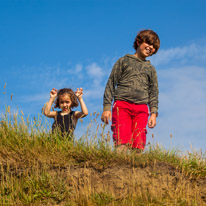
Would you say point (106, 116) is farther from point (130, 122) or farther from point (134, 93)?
point (134, 93)

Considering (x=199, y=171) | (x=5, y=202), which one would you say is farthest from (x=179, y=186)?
(x=5, y=202)

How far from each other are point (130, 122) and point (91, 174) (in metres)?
1.64

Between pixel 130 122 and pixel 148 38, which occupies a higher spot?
pixel 148 38

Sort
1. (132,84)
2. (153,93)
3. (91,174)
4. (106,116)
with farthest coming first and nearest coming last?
(153,93), (132,84), (106,116), (91,174)

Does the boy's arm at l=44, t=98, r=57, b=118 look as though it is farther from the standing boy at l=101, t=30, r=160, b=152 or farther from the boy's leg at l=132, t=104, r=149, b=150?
the boy's leg at l=132, t=104, r=149, b=150

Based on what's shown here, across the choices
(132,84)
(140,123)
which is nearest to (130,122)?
(140,123)

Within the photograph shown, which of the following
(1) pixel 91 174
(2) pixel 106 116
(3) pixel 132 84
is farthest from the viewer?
(3) pixel 132 84

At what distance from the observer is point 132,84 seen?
5.75 m

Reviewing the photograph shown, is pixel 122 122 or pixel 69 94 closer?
pixel 122 122

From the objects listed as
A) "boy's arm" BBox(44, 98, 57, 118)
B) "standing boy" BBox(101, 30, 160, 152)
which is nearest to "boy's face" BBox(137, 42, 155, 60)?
"standing boy" BBox(101, 30, 160, 152)

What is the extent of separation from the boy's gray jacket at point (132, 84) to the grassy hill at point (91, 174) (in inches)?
42.5

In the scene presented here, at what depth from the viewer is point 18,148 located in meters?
4.94

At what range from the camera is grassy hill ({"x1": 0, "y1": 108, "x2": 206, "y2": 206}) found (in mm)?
4031

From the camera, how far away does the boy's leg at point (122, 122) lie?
5375mm
